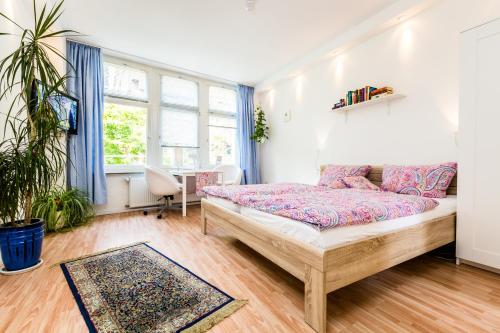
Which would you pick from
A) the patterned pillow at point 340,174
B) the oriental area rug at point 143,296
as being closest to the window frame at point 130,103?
the oriental area rug at point 143,296

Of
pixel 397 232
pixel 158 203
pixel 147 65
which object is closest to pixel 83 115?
pixel 147 65

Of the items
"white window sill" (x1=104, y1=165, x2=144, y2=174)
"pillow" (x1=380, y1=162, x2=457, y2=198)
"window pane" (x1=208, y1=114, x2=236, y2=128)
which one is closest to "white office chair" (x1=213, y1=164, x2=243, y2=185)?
"window pane" (x1=208, y1=114, x2=236, y2=128)

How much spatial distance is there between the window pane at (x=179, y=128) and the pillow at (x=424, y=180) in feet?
12.1

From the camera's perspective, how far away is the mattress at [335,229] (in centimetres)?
131

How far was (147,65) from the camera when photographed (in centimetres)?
432

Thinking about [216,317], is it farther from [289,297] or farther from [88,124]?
[88,124]

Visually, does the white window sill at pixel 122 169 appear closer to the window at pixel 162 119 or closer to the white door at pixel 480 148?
the window at pixel 162 119

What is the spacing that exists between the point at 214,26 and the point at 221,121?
7.59 feet

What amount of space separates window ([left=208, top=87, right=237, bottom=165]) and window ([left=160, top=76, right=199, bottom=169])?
0.37 m

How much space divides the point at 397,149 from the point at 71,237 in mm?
4189

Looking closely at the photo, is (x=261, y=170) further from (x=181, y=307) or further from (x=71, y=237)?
(x=181, y=307)

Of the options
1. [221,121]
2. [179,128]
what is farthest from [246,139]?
[179,128]

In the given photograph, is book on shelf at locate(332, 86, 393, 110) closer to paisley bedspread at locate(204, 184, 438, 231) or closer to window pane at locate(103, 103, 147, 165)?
paisley bedspread at locate(204, 184, 438, 231)

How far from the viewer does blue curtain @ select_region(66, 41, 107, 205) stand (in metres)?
3.53
